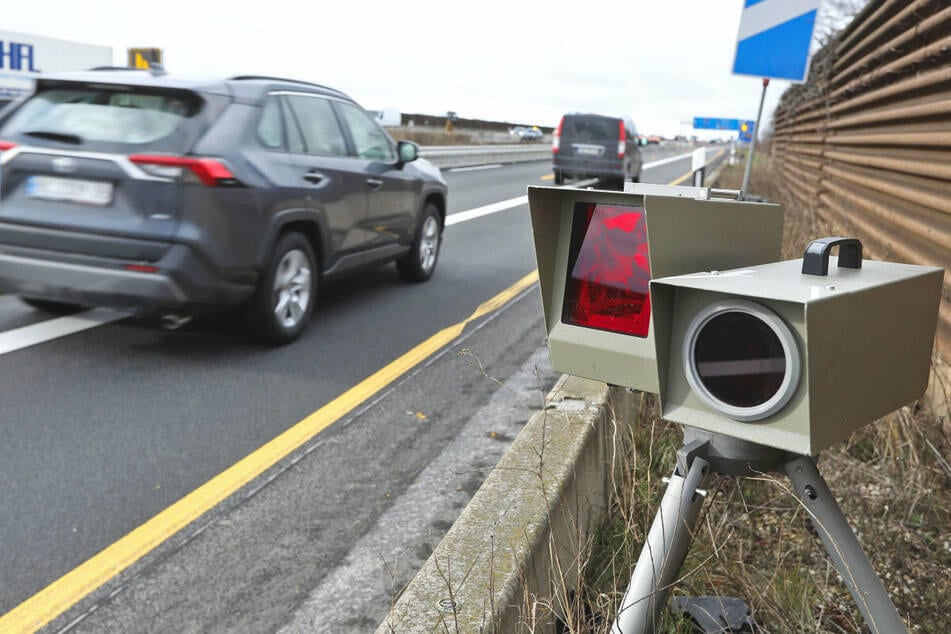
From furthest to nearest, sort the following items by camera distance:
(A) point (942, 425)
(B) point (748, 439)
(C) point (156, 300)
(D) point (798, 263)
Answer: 1. (C) point (156, 300)
2. (A) point (942, 425)
3. (D) point (798, 263)
4. (B) point (748, 439)

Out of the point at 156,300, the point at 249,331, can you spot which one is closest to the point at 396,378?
the point at 249,331

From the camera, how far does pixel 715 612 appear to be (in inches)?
98.9

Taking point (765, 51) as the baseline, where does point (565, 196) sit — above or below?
below

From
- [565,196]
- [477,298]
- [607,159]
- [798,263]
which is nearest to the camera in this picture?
[798,263]

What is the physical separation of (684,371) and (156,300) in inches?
174

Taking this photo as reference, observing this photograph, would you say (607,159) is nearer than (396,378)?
No

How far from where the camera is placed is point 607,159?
24.5 meters

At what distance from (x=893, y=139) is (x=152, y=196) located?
4735mm

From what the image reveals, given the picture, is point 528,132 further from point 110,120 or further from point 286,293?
point 110,120

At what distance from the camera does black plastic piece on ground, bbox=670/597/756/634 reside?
2431 millimetres

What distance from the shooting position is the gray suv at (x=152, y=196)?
525cm

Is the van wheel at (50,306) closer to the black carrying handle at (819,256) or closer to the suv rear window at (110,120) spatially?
the suv rear window at (110,120)

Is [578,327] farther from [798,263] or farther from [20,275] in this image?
[20,275]

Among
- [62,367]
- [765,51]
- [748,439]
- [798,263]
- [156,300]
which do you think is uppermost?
[765,51]
